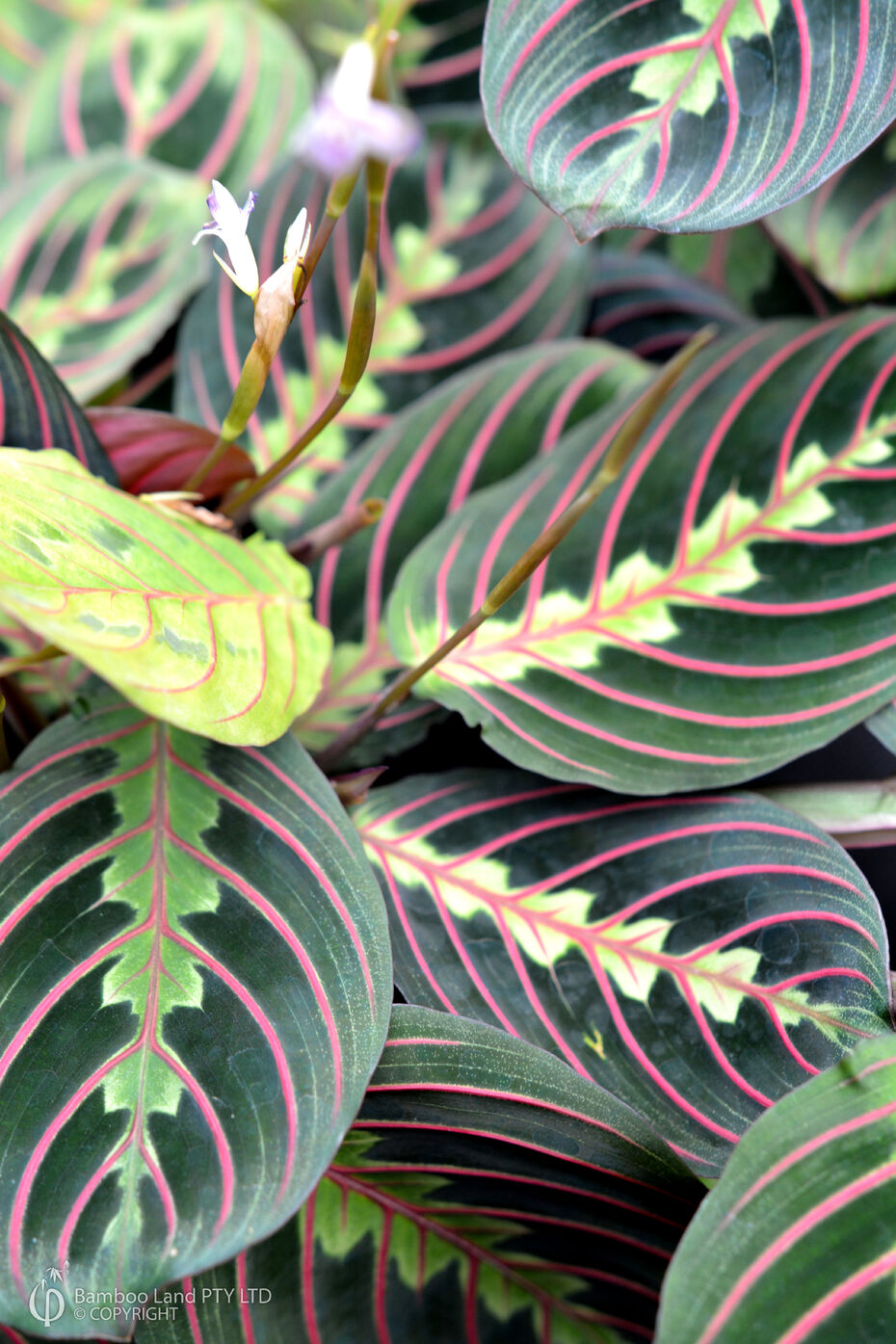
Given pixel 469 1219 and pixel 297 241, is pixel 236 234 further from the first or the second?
pixel 469 1219

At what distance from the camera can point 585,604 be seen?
0.73 m

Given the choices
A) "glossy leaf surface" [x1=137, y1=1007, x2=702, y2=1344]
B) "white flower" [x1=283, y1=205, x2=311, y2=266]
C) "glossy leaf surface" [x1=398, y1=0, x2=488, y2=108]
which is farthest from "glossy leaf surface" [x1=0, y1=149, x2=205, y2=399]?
"glossy leaf surface" [x1=137, y1=1007, x2=702, y2=1344]

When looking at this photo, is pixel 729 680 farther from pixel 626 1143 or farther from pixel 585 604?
pixel 626 1143

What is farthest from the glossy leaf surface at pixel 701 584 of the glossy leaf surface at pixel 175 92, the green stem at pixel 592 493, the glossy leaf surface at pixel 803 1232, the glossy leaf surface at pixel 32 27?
the glossy leaf surface at pixel 32 27

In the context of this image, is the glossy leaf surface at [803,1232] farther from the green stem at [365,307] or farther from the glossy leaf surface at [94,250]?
the glossy leaf surface at [94,250]

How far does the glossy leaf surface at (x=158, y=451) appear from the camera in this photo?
2.37 ft

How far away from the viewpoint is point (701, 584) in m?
0.71

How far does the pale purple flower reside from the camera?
0.38 m

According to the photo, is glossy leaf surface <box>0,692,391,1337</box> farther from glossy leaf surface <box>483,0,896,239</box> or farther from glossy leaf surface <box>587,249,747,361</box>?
glossy leaf surface <box>587,249,747,361</box>

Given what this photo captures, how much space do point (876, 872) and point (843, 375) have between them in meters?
0.37

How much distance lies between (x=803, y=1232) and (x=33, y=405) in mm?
655

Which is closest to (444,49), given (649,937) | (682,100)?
(682,100)

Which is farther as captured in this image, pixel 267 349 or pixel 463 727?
pixel 463 727

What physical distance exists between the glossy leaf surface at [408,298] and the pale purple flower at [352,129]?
47cm
